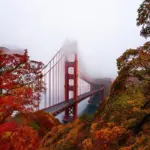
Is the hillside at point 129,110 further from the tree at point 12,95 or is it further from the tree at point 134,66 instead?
the tree at point 12,95

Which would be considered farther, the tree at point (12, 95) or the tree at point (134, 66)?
the tree at point (12, 95)

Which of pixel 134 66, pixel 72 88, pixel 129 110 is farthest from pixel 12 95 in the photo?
pixel 72 88

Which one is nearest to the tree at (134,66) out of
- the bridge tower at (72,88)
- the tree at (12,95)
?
the tree at (12,95)

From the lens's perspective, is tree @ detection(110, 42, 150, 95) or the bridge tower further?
the bridge tower

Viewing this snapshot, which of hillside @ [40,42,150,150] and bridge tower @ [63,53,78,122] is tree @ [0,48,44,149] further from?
bridge tower @ [63,53,78,122]

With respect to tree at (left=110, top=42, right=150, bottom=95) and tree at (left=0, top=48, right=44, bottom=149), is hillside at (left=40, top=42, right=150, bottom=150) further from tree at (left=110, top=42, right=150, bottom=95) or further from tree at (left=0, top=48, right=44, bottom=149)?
tree at (left=0, top=48, right=44, bottom=149)

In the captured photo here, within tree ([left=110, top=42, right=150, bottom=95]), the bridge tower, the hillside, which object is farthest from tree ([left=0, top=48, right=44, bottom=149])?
the bridge tower

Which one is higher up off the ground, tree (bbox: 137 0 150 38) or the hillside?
tree (bbox: 137 0 150 38)

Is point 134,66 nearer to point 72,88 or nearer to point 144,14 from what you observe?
point 144,14

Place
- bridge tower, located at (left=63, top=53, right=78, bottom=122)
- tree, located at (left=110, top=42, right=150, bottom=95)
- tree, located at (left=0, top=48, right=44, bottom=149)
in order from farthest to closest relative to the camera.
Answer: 1. bridge tower, located at (left=63, top=53, right=78, bottom=122)
2. tree, located at (left=0, top=48, right=44, bottom=149)
3. tree, located at (left=110, top=42, right=150, bottom=95)

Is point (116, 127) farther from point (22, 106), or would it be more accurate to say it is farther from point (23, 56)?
point (23, 56)

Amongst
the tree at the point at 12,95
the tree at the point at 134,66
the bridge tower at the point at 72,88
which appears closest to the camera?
the tree at the point at 134,66

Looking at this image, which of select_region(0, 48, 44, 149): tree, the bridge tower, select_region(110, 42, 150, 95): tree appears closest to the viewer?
select_region(110, 42, 150, 95): tree

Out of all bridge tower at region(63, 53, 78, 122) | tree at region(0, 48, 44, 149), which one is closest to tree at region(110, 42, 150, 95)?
tree at region(0, 48, 44, 149)
